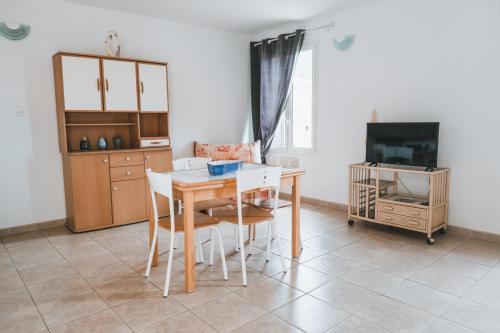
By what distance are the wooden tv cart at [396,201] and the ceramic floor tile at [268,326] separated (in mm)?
1978

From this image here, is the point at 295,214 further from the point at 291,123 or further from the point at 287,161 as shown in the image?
the point at 291,123

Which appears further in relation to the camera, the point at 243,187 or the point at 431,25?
the point at 431,25

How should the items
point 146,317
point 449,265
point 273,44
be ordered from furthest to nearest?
1. point 273,44
2. point 449,265
3. point 146,317

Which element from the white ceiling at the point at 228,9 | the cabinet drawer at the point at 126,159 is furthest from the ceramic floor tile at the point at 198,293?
the white ceiling at the point at 228,9

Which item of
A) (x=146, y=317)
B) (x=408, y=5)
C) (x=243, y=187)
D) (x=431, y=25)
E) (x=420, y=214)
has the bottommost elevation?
(x=146, y=317)

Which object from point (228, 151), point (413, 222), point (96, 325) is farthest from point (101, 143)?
point (413, 222)

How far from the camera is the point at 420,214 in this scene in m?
3.53

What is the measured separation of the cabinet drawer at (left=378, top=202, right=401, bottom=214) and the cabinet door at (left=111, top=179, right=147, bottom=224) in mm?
2658

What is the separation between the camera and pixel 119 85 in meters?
4.14

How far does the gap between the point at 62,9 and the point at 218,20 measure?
1.85 m

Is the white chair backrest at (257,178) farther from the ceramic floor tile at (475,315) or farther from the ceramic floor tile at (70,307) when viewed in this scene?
the ceramic floor tile at (475,315)

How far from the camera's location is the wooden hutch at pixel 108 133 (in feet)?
12.8

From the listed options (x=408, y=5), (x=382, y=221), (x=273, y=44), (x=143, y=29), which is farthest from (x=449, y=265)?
(x=143, y=29)

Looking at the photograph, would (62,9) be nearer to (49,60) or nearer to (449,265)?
(49,60)
